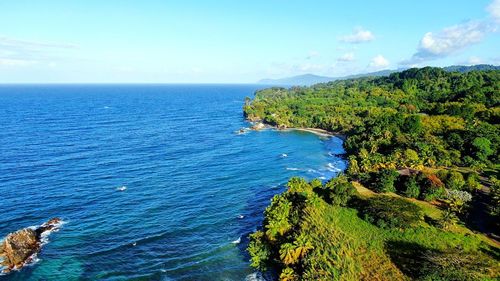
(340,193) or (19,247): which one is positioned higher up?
(340,193)

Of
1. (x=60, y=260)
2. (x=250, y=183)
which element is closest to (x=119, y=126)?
(x=250, y=183)

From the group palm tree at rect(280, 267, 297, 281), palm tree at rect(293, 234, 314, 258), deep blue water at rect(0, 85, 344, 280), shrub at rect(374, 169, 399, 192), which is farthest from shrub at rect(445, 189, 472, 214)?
deep blue water at rect(0, 85, 344, 280)

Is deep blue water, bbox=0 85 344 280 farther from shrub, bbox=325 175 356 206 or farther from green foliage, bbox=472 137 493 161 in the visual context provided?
green foliage, bbox=472 137 493 161

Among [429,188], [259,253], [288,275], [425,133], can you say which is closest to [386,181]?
[429,188]

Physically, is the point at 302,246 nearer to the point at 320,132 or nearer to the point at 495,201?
the point at 495,201

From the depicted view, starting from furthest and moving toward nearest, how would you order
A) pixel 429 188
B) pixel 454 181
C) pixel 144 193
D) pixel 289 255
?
pixel 144 193 → pixel 454 181 → pixel 429 188 → pixel 289 255

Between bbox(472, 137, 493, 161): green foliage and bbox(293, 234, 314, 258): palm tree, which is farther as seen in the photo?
bbox(472, 137, 493, 161): green foliage
